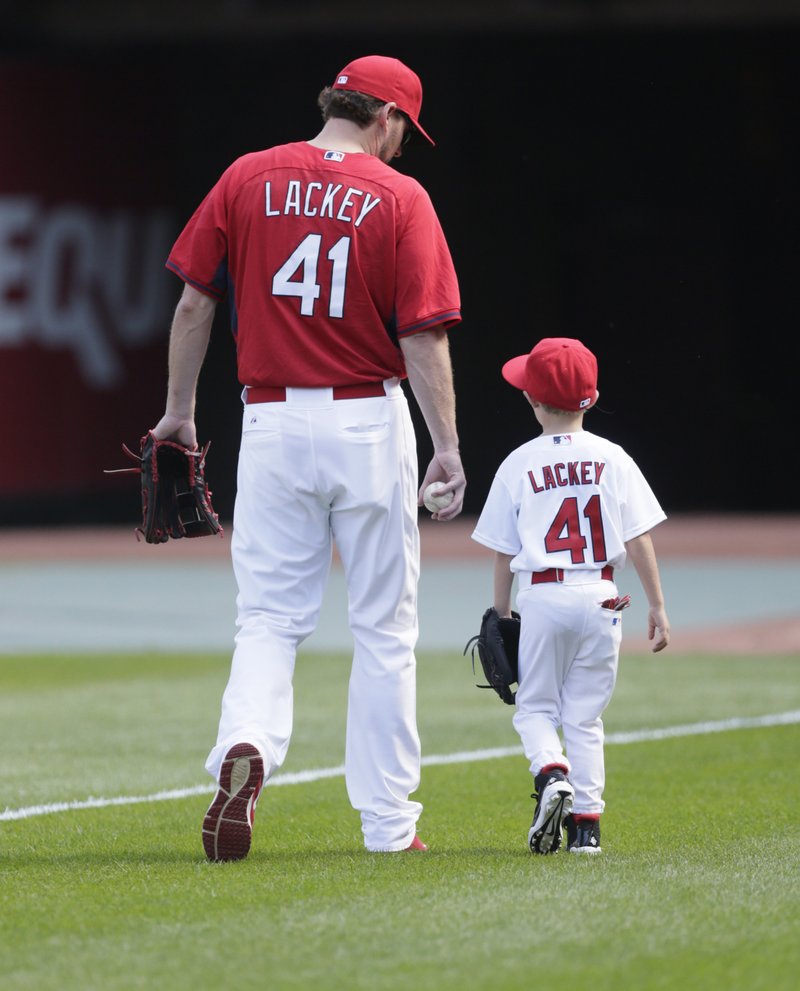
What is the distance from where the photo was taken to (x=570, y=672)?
538cm

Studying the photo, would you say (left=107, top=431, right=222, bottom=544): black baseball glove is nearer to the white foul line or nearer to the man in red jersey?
the man in red jersey

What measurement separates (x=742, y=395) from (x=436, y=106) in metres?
5.91

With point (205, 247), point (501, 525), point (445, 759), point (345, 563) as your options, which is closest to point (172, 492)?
point (345, 563)

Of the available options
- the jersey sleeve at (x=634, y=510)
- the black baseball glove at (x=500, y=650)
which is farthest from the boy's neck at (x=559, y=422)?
the black baseball glove at (x=500, y=650)

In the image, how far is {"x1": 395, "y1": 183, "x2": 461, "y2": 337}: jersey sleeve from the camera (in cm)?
517

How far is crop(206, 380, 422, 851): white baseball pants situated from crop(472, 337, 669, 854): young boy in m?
0.33

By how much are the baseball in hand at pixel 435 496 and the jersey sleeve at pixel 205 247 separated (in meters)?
0.88

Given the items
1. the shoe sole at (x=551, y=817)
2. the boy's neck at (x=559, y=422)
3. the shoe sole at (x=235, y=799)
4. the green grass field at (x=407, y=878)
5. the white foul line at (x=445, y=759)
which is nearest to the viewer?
the green grass field at (x=407, y=878)

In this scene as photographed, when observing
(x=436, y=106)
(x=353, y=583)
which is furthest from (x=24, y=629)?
(x=436, y=106)

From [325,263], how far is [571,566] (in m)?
1.15

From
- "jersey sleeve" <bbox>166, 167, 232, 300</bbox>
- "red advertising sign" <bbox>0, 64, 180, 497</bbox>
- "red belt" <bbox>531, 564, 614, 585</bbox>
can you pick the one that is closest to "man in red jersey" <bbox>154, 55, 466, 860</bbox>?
"jersey sleeve" <bbox>166, 167, 232, 300</bbox>

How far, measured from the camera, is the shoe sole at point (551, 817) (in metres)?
5.10

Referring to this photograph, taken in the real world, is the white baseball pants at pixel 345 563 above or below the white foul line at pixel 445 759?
above

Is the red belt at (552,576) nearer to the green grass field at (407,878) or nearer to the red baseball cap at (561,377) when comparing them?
the red baseball cap at (561,377)
